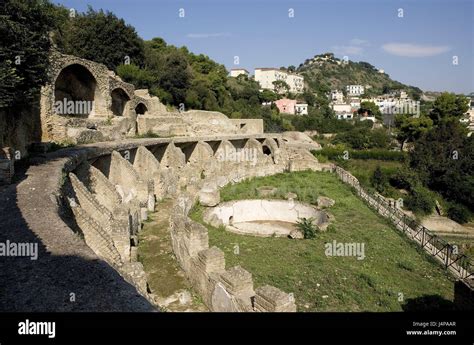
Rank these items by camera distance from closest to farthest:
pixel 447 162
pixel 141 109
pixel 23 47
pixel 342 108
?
pixel 23 47 < pixel 141 109 < pixel 447 162 < pixel 342 108

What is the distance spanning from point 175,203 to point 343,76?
163849 millimetres

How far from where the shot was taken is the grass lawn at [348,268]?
29.8 ft

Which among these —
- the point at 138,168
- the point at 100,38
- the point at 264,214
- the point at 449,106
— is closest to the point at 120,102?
the point at 100,38

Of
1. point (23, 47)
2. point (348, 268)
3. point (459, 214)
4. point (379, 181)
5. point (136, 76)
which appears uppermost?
point (136, 76)

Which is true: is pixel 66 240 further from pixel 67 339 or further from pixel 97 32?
pixel 97 32

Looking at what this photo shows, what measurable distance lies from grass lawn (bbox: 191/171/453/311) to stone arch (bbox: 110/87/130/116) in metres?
14.0

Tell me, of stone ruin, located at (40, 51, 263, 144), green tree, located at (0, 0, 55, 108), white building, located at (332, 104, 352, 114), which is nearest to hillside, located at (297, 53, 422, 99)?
white building, located at (332, 104, 352, 114)

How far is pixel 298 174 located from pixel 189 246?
2031 centimetres

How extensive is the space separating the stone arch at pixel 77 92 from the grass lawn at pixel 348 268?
12.4 metres

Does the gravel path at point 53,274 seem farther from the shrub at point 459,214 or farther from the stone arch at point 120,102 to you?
the shrub at point 459,214

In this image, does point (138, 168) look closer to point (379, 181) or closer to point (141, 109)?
point (141, 109)

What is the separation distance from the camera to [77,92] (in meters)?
23.5

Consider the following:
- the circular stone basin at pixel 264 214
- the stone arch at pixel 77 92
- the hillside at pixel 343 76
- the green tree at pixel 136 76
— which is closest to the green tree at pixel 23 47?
the circular stone basin at pixel 264 214

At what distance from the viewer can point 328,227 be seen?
15102 millimetres
